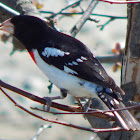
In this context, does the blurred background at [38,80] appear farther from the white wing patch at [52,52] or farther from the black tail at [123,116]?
the black tail at [123,116]

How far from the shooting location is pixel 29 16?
3.44 metres

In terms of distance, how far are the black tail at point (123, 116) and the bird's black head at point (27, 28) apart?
0.84 m

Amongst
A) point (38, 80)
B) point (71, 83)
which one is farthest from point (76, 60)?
point (38, 80)

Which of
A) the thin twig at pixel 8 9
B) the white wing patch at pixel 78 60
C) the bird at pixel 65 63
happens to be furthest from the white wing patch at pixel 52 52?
the thin twig at pixel 8 9

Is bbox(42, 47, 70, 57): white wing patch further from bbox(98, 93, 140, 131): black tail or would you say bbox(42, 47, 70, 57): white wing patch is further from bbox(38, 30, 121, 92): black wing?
bbox(98, 93, 140, 131): black tail

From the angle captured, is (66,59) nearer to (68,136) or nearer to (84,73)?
(84,73)

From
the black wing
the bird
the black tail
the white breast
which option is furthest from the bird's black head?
the black tail

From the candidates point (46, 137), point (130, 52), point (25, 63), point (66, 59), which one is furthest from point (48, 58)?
point (25, 63)

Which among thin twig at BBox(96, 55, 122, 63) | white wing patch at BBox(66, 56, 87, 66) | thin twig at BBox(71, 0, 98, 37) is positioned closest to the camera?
white wing patch at BBox(66, 56, 87, 66)

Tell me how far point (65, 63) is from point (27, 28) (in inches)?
23.1

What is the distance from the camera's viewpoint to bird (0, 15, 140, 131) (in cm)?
295

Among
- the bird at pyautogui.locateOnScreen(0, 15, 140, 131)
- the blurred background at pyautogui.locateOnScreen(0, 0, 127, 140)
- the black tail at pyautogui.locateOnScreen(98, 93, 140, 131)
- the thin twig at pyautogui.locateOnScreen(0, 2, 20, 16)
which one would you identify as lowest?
the blurred background at pyautogui.locateOnScreen(0, 0, 127, 140)

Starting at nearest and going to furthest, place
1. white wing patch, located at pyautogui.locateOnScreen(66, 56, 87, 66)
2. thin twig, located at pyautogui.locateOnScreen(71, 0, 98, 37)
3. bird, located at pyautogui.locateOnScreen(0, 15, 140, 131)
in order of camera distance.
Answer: bird, located at pyautogui.locateOnScreen(0, 15, 140, 131)
white wing patch, located at pyautogui.locateOnScreen(66, 56, 87, 66)
thin twig, located at pyautogui.locateOnScreen(71, 0, 98, 37)

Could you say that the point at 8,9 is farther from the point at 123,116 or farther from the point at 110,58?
the point at 123,116
